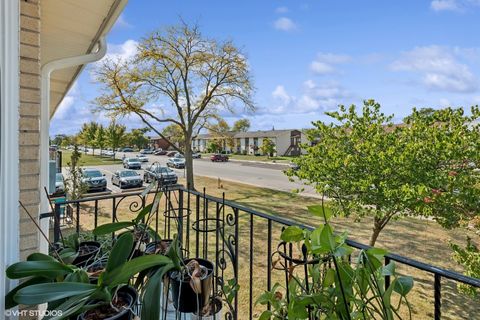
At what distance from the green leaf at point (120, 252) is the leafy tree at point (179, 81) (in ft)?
30.8

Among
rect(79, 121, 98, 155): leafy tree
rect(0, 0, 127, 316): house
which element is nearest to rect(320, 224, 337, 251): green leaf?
rect(0, 0, 127, 316): house

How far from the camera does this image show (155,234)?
4.39 ft

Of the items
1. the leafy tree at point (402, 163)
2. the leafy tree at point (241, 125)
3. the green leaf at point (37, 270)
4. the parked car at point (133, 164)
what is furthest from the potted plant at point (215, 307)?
the leafy tree at point (241, 125)

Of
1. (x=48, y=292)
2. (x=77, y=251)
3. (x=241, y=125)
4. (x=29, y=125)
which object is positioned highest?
(x=241, y=125)

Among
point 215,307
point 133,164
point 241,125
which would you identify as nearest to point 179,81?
point 133,164

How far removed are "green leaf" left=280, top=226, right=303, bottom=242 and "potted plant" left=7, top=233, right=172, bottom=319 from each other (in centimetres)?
39

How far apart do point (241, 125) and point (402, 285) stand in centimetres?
4529

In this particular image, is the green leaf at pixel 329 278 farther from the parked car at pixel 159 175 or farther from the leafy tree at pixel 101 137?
the leafy tree at pixel 101 137

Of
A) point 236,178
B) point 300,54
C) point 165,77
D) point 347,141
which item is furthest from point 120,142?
point 347,141

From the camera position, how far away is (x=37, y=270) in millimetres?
799

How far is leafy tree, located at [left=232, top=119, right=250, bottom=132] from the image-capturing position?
4544cm

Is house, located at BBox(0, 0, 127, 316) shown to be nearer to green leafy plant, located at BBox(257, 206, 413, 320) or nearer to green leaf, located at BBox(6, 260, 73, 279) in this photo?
green leaf, located at BBox(6, 260, 73, 279)

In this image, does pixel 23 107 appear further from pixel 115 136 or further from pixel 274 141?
pixel 274 141

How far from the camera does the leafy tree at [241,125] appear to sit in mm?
45438
